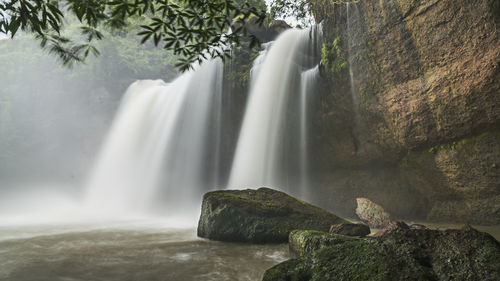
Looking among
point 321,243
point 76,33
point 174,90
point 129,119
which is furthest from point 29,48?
point 321,243

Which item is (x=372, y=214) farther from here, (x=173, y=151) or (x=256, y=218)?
(x=173, y=151)

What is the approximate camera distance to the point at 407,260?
78.8 inches

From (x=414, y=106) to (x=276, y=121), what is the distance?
446 centimetres

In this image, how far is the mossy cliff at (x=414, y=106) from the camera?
6273mm

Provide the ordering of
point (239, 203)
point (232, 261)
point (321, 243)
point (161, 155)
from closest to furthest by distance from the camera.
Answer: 1. point (321, 243)
2. point (232, 261)
3. point (239, 203)
4. point (161, 155)

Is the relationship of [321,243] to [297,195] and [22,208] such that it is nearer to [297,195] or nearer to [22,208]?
[297,195]

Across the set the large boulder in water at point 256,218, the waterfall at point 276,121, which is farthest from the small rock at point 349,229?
the waterfall at point 276,121

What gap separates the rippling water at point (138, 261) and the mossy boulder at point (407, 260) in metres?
1.09

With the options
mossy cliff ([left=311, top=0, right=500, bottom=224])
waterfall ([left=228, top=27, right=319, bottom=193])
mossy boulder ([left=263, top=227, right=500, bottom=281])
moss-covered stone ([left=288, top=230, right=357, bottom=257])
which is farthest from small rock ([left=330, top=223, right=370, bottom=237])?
waterfall ([left=228, top=27, right=319, bottom=193])

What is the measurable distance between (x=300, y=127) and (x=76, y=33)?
2135 cm

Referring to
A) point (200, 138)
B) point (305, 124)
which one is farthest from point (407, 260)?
point (200, 138)

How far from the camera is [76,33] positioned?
22906mm

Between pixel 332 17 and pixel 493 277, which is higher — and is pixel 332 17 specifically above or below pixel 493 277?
above

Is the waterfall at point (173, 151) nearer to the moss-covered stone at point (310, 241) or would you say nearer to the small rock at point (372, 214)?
the small rock at point (372, 214)
